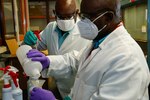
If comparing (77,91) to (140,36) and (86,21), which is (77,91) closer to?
(86,21)

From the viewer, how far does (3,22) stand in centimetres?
202

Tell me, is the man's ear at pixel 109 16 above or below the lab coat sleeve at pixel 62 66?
above

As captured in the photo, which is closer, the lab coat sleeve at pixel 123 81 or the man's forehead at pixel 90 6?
the lab coat sleeve at pixel 123 81

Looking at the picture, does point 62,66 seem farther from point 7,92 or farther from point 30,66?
point 7,92

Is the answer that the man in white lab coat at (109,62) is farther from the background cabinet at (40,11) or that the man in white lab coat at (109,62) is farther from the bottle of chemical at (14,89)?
the background cabinet at (40,11)

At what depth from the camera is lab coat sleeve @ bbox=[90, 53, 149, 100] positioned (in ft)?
2.92

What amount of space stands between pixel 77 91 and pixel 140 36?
2.47 m

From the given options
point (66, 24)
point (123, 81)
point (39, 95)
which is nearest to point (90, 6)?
point (123, 81)

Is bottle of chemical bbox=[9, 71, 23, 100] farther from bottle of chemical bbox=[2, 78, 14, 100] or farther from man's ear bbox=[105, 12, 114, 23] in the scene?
man's ear bbox=[105, 12, 114, 23]

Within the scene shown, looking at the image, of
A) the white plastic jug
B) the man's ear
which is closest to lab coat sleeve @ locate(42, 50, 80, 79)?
the white plastic jug

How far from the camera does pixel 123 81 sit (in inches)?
34.9

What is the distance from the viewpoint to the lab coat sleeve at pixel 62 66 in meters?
1.42

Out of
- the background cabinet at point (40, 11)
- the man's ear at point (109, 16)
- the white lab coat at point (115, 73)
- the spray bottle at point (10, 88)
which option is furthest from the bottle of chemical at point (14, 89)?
the background cabinet at point (40, 11)

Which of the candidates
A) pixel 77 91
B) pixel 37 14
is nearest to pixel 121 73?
pixel 77 91
